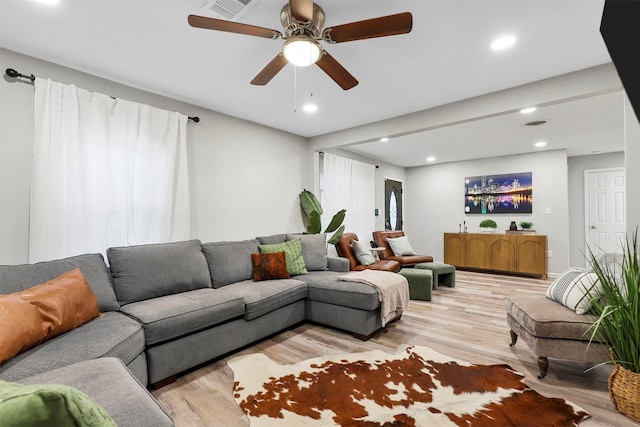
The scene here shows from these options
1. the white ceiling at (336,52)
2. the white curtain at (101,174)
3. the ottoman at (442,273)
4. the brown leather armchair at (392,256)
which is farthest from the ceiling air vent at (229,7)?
the brown leather armchair at (392,256)

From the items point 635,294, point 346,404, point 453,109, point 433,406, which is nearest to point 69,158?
→ point 346,404

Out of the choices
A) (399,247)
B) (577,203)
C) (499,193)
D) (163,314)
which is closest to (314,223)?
(399,247)

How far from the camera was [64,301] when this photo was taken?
A: 1.84 meters

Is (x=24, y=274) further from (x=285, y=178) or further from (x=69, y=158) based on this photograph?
(x=285, y=178)

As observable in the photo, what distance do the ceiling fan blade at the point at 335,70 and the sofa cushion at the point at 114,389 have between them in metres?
2.10

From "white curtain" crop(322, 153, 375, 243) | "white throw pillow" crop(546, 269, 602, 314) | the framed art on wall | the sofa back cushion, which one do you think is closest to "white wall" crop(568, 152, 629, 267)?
the framed art on wall

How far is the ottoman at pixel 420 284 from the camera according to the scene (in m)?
4.08

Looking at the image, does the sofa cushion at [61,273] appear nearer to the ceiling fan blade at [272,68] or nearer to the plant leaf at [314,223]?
the ceiling fan blade at [272,68]

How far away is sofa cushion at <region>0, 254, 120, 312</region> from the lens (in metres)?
1.92

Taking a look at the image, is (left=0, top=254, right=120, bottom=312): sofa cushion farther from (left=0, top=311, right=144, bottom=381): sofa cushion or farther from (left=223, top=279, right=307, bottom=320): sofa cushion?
(left=223, top=279, right=307, bottom=320): sofa cushion

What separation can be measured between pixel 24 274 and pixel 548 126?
5.87 m

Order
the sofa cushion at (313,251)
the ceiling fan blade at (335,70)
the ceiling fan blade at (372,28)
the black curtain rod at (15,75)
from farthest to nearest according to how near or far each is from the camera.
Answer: the sofa cushion at (313,251)
the black curtain rod at (15,75)
the ceiling fan blade at (335,70)
the ceiling fan blade at (372,28)

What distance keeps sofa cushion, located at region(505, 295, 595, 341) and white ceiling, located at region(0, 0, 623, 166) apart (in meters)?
2.03

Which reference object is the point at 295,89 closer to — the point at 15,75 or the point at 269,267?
the point at 269,267
